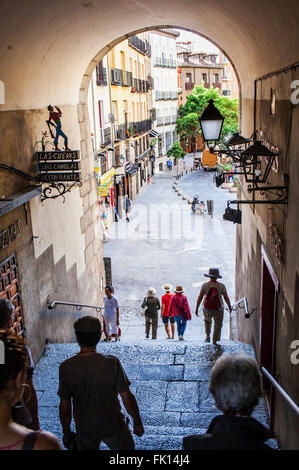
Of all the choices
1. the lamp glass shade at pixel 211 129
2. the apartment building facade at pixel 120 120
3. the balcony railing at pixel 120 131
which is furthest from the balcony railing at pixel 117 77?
the lamp glass shade at pixel 211 129

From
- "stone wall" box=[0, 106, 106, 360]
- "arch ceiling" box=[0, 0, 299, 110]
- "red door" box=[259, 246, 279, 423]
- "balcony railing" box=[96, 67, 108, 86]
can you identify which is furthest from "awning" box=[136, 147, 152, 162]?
"red door" box=[259, 246, 279, 423]

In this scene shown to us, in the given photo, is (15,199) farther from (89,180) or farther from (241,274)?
(241,274)

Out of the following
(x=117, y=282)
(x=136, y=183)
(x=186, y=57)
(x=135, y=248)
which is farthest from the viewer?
(x=186, y=57)

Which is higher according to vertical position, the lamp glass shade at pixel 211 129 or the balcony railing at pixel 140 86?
the balcony railing at pixel 140 86

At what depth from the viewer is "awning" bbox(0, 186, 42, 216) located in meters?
5.96

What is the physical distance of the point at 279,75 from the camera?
5750 millimetres

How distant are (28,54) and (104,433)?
206 inches

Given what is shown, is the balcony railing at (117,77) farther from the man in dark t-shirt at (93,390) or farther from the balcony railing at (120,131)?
the man in dark t-shirt at (93,390)

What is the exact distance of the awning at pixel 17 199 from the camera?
5.96 metres

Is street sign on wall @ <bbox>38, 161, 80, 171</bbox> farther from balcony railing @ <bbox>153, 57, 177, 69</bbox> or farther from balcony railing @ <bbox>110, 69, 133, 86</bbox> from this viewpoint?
balcony railing @ <bbox>153, 57, 177, 69</bbox>

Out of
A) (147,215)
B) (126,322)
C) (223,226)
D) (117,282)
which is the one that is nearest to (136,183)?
(147,215)

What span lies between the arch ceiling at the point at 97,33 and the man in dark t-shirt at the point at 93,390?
3.15 m

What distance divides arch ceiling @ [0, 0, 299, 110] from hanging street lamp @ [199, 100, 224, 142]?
0.86 meters

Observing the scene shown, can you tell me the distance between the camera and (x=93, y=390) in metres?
3.43
